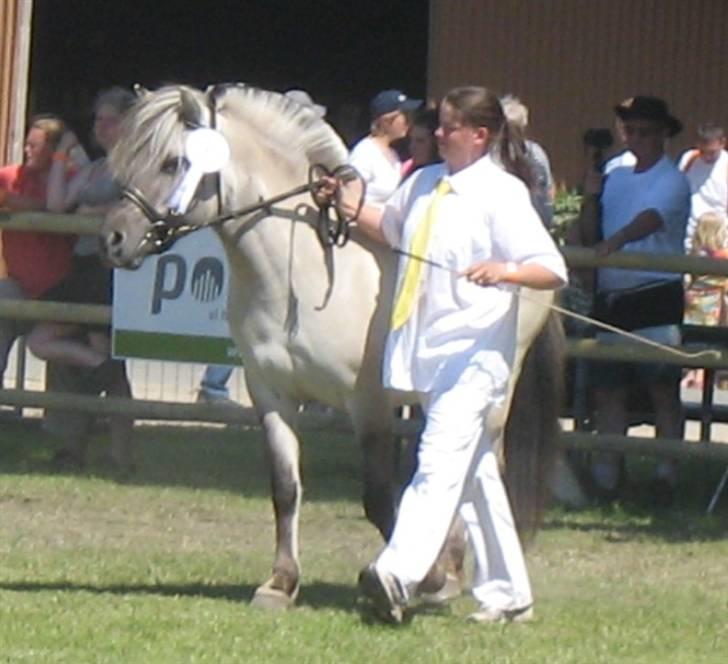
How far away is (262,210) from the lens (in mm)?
8086

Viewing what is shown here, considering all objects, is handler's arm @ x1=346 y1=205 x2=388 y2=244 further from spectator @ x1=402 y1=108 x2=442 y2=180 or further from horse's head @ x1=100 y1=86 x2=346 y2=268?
spectator @ x1=402 y1=108 x2=442 y2=180

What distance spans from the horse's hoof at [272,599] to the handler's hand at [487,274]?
1.56m

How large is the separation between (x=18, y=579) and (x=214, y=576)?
0.80m

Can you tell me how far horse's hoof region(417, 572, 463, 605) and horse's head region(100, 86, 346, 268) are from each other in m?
1.64

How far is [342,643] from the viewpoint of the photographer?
7262 millimetres

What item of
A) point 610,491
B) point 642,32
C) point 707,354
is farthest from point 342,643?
point 642,32

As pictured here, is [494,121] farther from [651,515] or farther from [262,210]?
[651,515]

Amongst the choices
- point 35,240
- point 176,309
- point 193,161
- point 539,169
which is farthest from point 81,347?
point 193,161

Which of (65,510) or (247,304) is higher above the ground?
(247,304)

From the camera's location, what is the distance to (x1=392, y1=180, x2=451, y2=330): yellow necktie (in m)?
7.48

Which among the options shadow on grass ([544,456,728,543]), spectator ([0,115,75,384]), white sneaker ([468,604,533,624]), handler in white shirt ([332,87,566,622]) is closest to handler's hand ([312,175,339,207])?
handler in white shirt ([332,87,566,622])

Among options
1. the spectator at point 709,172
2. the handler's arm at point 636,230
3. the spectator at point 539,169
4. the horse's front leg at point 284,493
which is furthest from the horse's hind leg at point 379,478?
the spectator at point 709,172

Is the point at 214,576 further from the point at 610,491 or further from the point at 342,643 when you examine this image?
the point at 610,491

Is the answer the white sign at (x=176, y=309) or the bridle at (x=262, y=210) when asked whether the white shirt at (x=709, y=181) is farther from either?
the bridle at (x=262, y=210)
